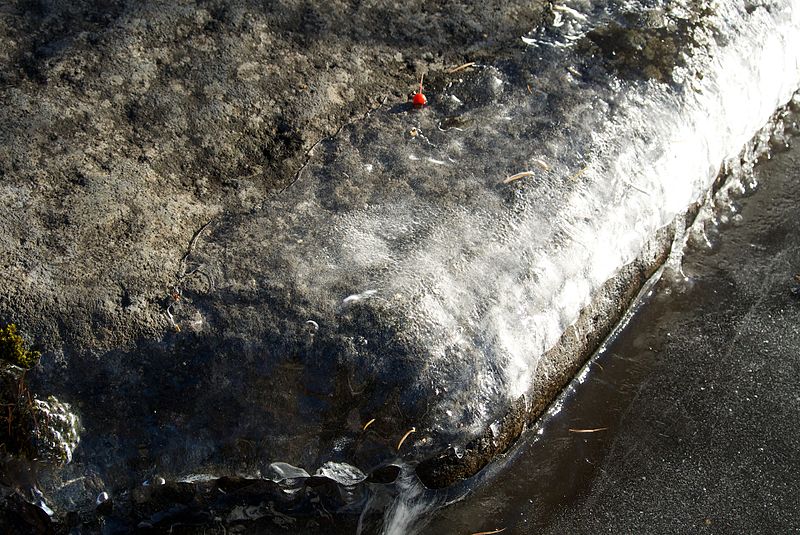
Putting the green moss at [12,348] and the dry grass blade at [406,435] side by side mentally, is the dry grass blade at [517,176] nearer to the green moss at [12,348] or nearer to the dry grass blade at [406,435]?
the dry grass blade at [406,435]

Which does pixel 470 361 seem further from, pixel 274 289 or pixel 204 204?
pixel 204 204

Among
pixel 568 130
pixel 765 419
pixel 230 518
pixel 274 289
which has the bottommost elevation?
pixel 230 518

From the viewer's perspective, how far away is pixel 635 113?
3.32 meters

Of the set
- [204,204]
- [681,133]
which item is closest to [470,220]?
[204,204]

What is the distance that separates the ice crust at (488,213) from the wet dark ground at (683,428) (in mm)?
275

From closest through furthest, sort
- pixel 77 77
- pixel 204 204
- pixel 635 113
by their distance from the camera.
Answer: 1. pixel 204 204
2. pixel 77 77
3. pixel 635 113

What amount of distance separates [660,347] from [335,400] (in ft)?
4.48

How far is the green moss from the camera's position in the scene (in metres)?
2.42

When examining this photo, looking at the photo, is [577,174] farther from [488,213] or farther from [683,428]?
[683,428]

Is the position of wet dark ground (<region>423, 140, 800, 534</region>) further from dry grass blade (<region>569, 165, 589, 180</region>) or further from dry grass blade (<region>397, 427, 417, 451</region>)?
dry grass blade (<region>569, 165, 589, 180</region>)

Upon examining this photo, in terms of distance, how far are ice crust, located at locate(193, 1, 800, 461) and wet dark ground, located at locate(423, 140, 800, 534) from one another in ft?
0.90

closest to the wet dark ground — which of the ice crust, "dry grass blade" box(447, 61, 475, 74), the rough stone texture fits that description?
the rough stone texture

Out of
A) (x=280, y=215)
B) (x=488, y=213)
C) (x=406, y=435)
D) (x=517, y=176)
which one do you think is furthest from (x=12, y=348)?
(x=517, y=176)

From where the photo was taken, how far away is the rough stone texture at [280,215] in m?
2.50
